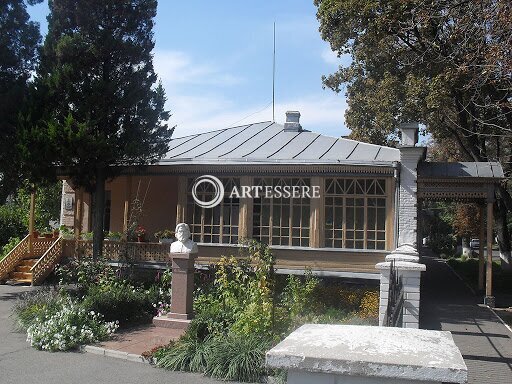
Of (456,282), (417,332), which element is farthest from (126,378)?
(456,282)

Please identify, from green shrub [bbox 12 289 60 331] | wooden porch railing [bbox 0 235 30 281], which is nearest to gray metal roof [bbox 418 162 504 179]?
green shrub [bbox 12 289 60 331]

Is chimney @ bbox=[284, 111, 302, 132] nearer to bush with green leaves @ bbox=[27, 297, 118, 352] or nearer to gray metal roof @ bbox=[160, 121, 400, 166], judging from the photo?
gray metal roof @ bbox=[160, 121, 400, 166]

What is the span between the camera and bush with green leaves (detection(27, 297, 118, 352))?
31.6ft

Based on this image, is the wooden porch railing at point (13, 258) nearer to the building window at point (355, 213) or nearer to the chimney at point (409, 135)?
the building window at point (355, 213)

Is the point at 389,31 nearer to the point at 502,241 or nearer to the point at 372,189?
the point at 372,189

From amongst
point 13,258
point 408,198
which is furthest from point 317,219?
point 13,258

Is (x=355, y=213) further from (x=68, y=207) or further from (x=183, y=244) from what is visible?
(x=68, y=207)

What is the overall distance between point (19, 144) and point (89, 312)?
5.54 m

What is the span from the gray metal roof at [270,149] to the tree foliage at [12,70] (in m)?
4.24

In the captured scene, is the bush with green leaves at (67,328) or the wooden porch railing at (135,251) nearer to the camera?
the bush with green leaves at (67,328)

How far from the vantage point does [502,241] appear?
76.7 ft

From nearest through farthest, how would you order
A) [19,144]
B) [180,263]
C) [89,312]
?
[89,312]
[180,263]
[19,144]

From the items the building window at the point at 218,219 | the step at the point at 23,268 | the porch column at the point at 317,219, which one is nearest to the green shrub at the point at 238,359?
the porch column at the point at 317,219

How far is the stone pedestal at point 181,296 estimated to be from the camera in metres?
11.7
